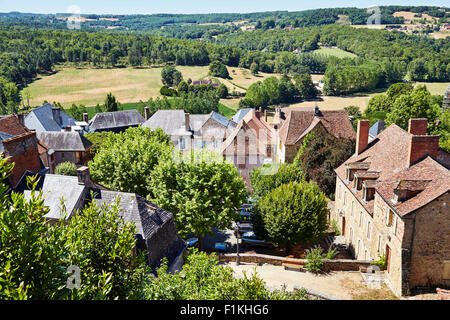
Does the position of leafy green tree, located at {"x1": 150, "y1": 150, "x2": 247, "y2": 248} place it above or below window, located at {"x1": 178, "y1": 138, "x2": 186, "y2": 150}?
above

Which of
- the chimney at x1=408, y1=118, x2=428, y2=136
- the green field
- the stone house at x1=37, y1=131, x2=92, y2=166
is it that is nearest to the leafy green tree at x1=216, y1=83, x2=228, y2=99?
the green field

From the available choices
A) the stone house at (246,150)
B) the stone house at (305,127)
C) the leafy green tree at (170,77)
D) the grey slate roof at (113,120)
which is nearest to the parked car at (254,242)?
the stone house at (246,150)

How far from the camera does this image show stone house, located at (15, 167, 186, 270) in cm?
2247

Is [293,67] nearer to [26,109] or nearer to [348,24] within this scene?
[348,24]

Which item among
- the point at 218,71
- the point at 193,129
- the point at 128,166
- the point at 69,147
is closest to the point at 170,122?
the point at 193,129

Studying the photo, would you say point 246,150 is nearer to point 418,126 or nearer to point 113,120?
point 418,126

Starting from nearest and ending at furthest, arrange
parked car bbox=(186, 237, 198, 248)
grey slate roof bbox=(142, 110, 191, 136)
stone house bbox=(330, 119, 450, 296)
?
stone house bbox=(330, 119, 450, 296) < parked car bbox=(186, 237, 198, 248) < grey slate roof bbox=(142, 110, 191, 136)

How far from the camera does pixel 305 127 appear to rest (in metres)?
44.8

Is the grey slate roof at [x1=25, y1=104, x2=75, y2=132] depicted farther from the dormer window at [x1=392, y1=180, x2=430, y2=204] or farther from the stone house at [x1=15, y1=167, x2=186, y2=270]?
the dormer window at [x1=392, y1=180, x2=430, y2=204]

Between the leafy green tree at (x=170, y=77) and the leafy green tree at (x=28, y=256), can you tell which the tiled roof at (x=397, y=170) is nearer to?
the leafy green tree at (x=28, y=256)

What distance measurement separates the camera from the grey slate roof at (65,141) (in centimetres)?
5088

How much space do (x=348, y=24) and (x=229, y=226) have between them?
19918cm

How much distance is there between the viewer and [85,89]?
122875 millimetres

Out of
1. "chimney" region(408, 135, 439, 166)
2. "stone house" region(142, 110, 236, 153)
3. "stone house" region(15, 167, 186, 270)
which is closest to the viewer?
"stone house" region(15, 167, 186, 270)
